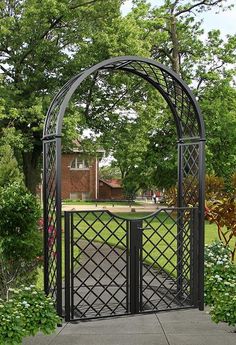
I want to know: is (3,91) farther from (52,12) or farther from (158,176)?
(158,176)

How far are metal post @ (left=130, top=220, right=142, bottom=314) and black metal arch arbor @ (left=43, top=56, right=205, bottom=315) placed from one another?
2.43 feet

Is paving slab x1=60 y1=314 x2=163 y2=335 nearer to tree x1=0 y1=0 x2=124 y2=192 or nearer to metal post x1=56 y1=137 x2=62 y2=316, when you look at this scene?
metal post x1=56 y1=137 x2=62 y2=316

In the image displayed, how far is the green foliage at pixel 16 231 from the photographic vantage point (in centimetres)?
609

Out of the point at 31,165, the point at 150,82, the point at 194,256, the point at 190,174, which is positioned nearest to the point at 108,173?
the point at 31,165

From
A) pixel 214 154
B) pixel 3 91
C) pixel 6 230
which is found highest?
pixel 3 91

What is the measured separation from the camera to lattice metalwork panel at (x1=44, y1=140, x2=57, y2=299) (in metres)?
5.93

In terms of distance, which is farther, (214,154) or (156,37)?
(214,154)

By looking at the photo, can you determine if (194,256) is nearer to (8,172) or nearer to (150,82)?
(150,82)

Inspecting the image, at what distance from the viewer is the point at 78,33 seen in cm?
1959

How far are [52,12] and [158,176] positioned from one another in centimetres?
1276

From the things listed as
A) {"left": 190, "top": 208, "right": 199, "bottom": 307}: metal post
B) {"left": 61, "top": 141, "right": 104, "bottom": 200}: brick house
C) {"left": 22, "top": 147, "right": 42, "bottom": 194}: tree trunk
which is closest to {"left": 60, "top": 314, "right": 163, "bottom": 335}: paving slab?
{"left": 190, "top": 208, "right": 199, "bottom": 307}: metal post

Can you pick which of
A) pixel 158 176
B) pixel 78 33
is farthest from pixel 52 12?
pixel 158 176

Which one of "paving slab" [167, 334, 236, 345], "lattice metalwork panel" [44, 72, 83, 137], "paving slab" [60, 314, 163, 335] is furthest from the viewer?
"lattice metalwork panel" [44, 72, 83, 137]

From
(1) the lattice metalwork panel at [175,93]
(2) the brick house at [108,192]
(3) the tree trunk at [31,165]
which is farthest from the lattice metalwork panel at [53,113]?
(2) the brick house at [108,192]
